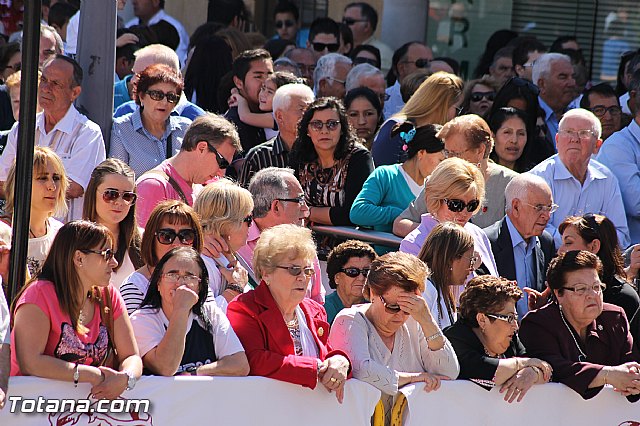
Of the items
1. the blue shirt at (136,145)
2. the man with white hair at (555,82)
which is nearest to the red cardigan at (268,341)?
the blue shirt at (136,145)

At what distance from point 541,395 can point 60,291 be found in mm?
2392

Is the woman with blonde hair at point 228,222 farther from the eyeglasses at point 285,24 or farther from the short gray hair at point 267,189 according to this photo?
the eyeglasses at point 285,24

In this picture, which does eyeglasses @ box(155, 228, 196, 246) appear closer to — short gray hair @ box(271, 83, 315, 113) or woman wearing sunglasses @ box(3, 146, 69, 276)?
woman wearing sunglasses @ box(3, 146, 69, 276)

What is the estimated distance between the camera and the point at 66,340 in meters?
4.94

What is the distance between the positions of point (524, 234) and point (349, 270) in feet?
4.24

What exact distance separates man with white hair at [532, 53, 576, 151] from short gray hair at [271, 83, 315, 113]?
2.76m

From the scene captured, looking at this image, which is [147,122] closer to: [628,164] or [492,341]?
[492,341]

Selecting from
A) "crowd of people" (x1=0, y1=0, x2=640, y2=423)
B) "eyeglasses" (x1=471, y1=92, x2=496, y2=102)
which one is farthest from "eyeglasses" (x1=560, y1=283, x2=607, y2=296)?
"eyeglasses" (x1=471, y1=92, x2=496, y2=102)

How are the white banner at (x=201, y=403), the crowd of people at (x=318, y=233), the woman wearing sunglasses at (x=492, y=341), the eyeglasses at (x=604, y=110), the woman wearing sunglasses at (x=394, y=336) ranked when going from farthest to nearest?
the eyeglasses at (x=604, y=110) → the woman wearing sunglasses at (x=492, y=341) → the woman wearing sunglasses at (x=394, y=336) → the crowd of people at (x=318, y=233) → the white banner at (x=201, y=403)

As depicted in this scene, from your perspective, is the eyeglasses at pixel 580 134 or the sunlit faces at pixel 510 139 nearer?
the eyeglasses at pixel 580 134

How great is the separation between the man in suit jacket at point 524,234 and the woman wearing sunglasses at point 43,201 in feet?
8.52

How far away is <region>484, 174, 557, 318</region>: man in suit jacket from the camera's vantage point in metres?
7.25

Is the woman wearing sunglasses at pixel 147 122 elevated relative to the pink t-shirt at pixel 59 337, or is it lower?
elevated

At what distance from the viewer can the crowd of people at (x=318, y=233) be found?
5.22m
